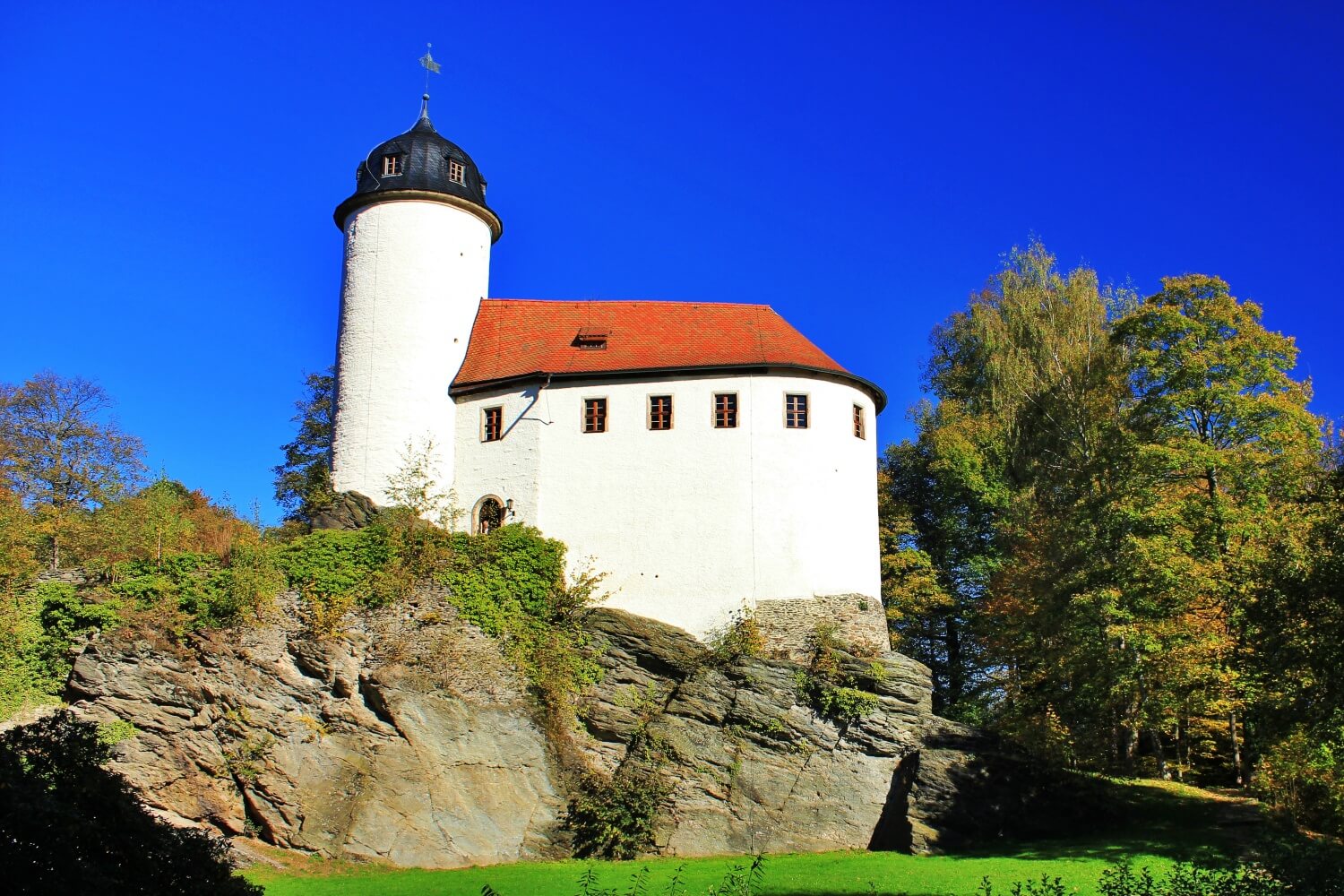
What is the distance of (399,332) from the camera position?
2936 centimetres

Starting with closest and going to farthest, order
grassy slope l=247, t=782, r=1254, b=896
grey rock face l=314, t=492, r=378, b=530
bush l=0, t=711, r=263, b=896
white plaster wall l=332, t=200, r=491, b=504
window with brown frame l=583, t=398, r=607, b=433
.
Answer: bush l=0, t=711, r=263, b=896, grassy slope l=247, t=782, r=1254, b=896, grey rock face l=314, t=492, r=378, b=530, window with brown frame l=583, t=398, r=607, b=433, white plaster wall l=332, t=200, r=491, b=504

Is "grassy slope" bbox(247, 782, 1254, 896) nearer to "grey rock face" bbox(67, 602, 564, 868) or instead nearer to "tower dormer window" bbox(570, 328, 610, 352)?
"grey rock face" bbox(67, 602, 564, 868)

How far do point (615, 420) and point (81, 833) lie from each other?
66.3ft

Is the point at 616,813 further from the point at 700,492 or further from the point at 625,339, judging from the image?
the point at 625,339

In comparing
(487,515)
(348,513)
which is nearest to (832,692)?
(487,515)

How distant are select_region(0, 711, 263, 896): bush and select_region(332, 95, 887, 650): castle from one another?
1748 cm

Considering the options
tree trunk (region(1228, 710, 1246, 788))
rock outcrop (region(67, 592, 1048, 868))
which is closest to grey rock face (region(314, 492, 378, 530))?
rock outcrop (region(67, 592, 1048, 868))

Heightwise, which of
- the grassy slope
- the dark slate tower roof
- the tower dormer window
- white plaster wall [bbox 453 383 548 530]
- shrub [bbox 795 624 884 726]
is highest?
the dark slate tower roof

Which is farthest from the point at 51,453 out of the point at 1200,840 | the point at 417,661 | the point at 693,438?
the point at 1200,840

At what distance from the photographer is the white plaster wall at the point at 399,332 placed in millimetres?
28688

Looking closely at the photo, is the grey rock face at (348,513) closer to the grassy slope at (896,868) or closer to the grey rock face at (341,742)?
the grey rock face at (341,742)

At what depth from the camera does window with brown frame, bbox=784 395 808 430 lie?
27.3m

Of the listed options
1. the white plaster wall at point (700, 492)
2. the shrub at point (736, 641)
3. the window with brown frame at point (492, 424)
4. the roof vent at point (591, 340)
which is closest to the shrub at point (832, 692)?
the shrub at point (736, 641)

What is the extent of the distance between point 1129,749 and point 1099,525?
6.34m
